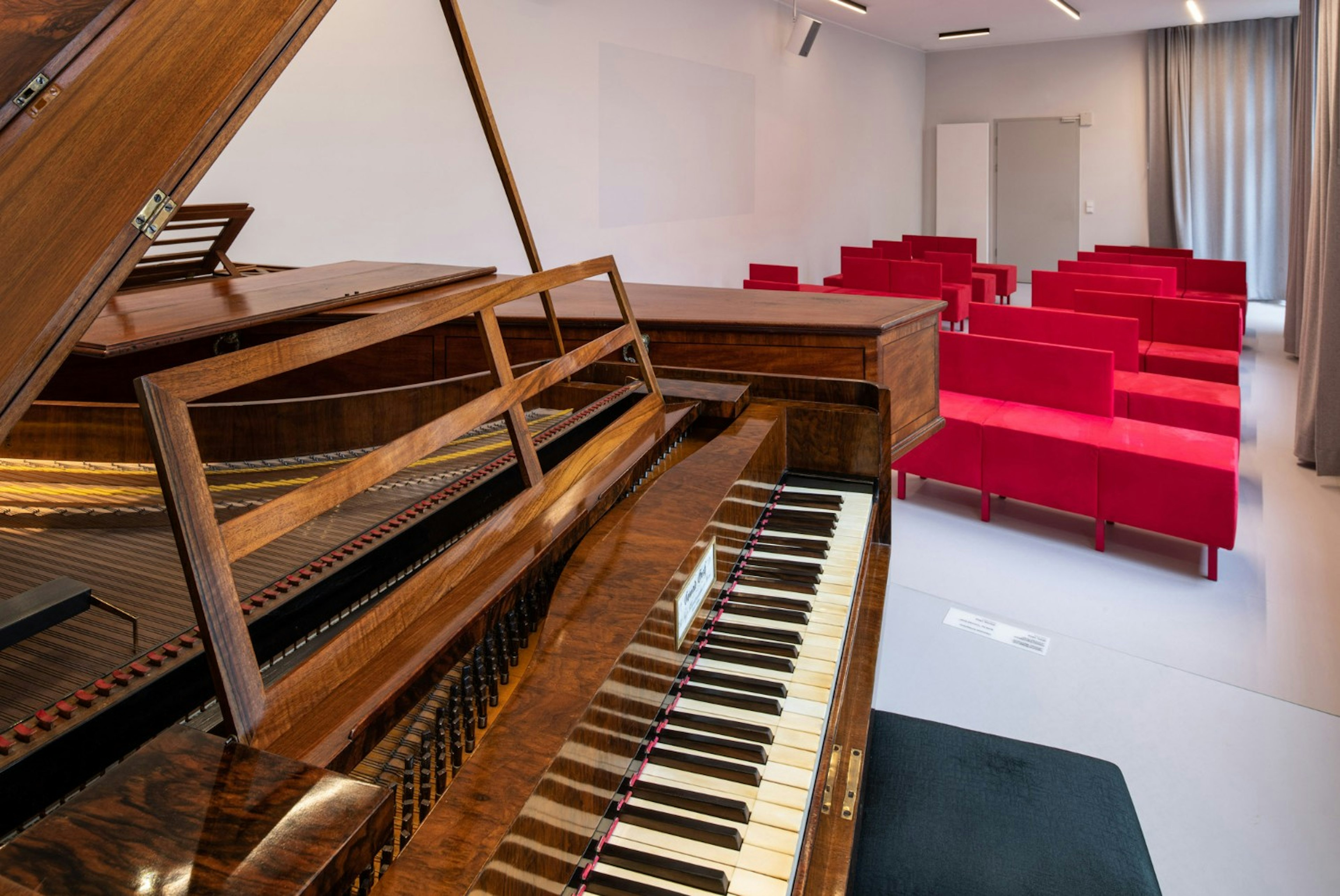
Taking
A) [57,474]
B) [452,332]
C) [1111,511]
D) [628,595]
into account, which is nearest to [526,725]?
[628,595]

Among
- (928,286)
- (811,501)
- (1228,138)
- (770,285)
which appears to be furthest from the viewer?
(1228,138)

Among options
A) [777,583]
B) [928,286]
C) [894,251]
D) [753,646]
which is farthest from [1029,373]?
[894,251]

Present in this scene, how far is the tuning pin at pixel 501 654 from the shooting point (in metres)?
1.08

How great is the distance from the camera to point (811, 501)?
1873 millimetres

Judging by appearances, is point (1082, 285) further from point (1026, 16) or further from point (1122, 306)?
point (1026, 16)

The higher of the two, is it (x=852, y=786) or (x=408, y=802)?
(x=408, y=802)

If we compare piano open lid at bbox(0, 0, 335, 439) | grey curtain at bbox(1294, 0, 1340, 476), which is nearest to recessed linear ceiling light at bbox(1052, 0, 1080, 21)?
grey curtain at bbox(1294, 0, 1340, 476)

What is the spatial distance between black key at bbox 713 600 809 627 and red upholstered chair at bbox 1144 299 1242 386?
496cm

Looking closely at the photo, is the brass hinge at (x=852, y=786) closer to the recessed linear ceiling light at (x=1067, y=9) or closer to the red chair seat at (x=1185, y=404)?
the red chair seat at (x=1185, y=404)

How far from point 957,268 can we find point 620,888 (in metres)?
8.38

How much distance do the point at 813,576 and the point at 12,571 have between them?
1194mm

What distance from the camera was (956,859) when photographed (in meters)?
1.33

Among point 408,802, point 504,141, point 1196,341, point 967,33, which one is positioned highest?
point 967,33

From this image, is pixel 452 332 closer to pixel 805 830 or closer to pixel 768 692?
pixel 768 692
